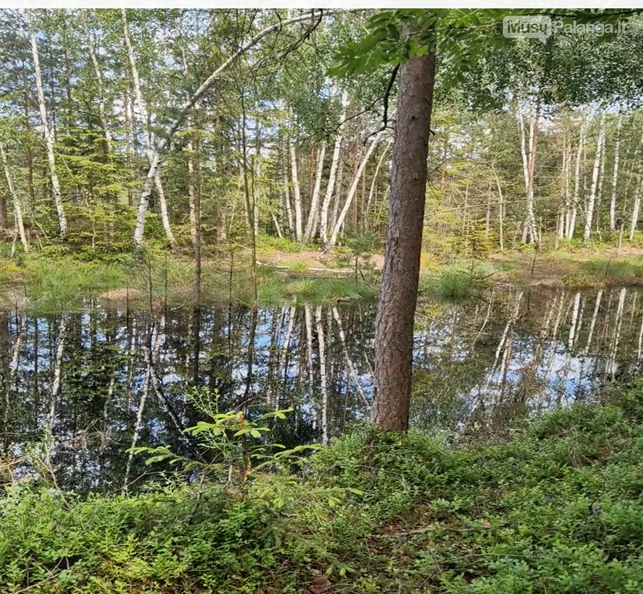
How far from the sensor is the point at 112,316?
812cm

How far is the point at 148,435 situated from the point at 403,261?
2.72m

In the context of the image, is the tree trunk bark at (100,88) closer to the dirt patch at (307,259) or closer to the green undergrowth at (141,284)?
the green undergrowth at (141,284)

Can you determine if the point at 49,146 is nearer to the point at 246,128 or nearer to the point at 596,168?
the point at 246,128

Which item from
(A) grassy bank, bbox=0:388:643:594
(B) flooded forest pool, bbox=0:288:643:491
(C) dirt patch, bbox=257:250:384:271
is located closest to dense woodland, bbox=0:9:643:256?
(C) dirt patch, bbox=257:250:384:271

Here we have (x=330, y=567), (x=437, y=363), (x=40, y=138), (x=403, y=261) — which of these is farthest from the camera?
(x=40, y=138)

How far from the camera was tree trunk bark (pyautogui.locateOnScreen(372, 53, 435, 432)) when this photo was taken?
2902 millimetres

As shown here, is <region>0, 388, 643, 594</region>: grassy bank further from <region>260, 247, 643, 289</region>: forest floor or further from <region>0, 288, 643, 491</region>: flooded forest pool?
<region>260, 247, 643, 289</region>: forest floor

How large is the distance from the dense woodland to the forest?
94 mm

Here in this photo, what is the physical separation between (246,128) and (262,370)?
5585 millimetres

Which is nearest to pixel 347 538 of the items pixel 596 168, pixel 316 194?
pixel 316 194

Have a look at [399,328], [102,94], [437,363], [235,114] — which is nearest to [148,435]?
[399,328]

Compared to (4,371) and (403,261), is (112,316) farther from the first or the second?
(403,261)

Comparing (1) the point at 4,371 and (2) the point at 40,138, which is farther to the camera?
(2) the point at 40,138

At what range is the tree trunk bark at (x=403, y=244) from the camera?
2902 millimetres
